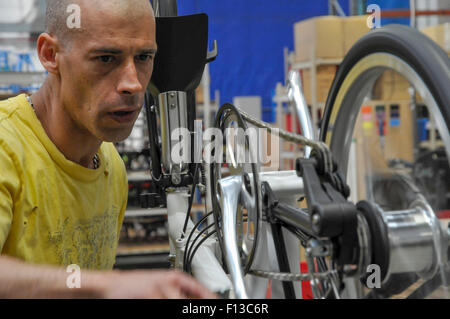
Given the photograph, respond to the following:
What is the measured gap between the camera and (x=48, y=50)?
2.84 ft

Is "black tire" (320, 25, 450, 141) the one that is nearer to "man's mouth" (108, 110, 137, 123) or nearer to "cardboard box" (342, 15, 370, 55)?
"man's mouth" (108, 110, 137, 123)

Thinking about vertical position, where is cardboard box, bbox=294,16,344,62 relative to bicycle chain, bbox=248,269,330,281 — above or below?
above

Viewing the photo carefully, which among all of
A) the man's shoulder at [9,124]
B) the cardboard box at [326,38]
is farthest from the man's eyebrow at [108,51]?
the cardboard box at [326,38]

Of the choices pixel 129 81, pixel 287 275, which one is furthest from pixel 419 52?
pixel 129 81

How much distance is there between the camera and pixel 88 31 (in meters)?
0.79

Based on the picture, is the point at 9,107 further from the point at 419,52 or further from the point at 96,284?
the point at 419,52

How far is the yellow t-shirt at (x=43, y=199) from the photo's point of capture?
81cm

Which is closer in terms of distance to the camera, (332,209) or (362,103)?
(332,209)

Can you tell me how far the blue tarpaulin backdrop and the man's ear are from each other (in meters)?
3.54

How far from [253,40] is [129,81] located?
3.84 meters

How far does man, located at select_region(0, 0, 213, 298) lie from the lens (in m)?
0.79

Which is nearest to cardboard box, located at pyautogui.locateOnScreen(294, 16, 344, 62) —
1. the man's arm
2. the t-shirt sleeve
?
the t-shirt sleeve
